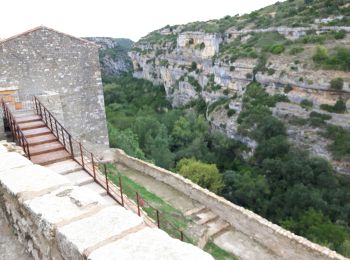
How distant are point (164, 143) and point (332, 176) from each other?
48.7 ft

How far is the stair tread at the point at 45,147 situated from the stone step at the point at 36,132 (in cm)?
47

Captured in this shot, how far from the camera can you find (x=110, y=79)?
88.1 metres

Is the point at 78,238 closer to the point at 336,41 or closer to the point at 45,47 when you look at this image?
the point at 45,47

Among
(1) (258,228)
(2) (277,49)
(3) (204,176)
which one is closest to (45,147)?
(1) (258,228)

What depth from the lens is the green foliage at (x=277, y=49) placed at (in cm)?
4262

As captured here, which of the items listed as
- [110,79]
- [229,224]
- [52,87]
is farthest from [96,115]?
[110,79]

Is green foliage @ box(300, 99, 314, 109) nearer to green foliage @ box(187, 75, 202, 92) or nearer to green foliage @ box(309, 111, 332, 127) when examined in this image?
green foliage @ box(309, 111, 332, 127)

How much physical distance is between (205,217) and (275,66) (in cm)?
3180

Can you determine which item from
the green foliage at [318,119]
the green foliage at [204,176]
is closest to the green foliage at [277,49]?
the green foliage at [318,119]

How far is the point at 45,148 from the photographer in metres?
8.22

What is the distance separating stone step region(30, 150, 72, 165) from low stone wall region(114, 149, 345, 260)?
5783mm

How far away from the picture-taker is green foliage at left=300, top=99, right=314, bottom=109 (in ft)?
114

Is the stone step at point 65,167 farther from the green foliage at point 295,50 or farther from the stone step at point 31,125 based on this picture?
the green foliage at point 295,50

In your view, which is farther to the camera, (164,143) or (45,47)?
(164,143)
